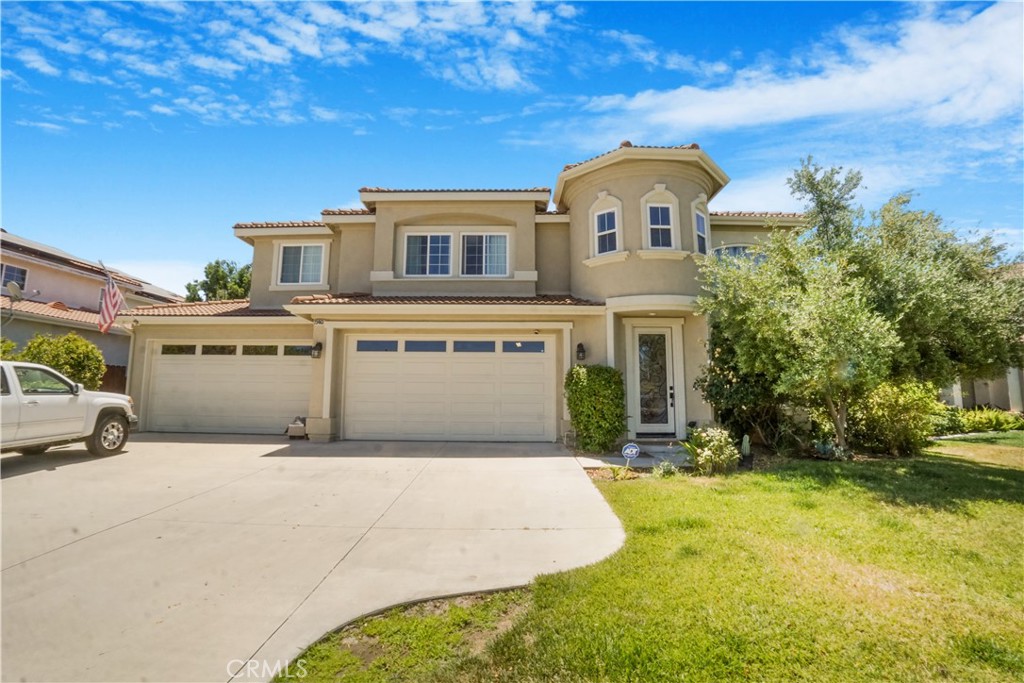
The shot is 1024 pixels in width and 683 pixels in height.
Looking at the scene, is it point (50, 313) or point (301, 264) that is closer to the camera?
point (301, 264)

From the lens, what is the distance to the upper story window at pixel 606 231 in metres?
11.7

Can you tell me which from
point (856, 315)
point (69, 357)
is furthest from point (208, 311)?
point (856, 315)

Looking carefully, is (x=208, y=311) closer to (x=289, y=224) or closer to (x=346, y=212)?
(x=289, y=224)

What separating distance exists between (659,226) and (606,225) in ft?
4.41

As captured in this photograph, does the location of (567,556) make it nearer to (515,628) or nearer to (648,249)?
(515,628)

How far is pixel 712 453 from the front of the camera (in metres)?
8.01

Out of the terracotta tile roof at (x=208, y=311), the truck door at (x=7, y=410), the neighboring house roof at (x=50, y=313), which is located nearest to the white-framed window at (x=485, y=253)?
the terracotta tile roof at (x=208, y=311)

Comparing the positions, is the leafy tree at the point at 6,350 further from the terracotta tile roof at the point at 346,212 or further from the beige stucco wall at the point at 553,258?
the beige stucco wall at the point at 553,258

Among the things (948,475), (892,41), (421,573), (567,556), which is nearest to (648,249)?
(892,41)

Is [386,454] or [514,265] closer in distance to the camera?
[386,454]

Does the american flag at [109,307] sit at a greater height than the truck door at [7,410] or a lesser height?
greater

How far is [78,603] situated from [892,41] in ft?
41.9

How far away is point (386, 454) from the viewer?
32.0ft

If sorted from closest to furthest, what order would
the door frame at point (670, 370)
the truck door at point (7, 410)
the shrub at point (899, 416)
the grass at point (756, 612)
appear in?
1. the grass at point (756, 612)
2. the truck door at point (7, 410)
3. the shrub at point (899, 416)
4. the door frame at point (670, 370)
